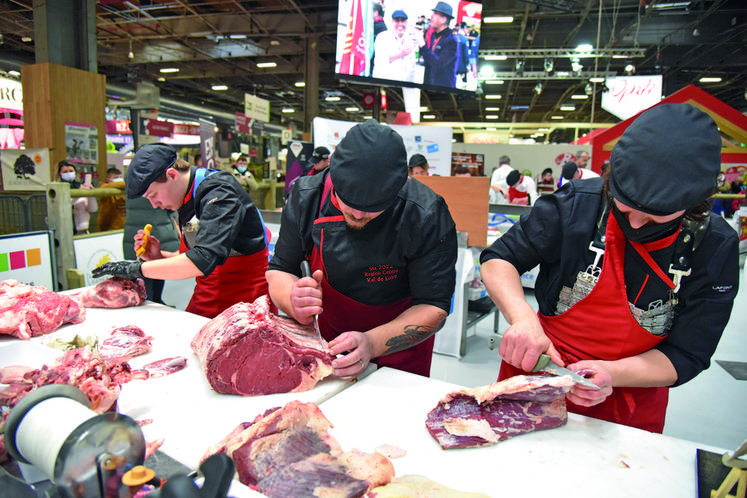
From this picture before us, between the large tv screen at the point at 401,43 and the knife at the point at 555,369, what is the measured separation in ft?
16.7

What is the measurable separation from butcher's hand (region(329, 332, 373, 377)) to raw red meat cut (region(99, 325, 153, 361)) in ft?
2.78

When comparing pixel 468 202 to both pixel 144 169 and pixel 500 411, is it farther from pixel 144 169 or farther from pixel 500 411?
pixel 500 411

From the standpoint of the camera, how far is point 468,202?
443cm

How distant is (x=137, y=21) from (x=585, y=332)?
1384 cm

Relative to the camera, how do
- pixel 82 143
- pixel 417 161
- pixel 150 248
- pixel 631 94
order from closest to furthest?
pixel 150 248 < pixel 417 161 < pixel 82 143 < pixel 631 94

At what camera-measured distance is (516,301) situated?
60.7 inches

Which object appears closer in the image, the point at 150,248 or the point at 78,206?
the point at 150,248

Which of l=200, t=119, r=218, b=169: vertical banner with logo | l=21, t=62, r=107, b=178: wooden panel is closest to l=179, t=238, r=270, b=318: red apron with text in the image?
l=21, t=62, r=107, b=178: wooden panel

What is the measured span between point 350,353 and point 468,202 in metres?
3.12

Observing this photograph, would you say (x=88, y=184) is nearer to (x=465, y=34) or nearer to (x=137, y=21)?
(x=465, y=34)

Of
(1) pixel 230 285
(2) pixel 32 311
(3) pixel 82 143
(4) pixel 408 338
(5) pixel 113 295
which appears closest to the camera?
(4) pixel 408 338

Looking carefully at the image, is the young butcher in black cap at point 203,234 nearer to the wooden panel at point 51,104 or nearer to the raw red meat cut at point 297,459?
the raw red meat cut at point 297,459

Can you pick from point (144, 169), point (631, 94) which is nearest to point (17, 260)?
point (144, 169)

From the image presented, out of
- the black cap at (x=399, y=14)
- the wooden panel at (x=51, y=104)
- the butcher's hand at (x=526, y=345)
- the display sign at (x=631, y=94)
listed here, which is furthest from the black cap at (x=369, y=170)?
the display sign at (x=631, y=94)
